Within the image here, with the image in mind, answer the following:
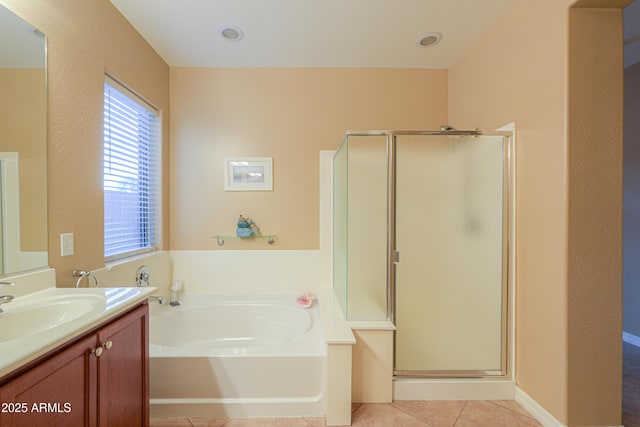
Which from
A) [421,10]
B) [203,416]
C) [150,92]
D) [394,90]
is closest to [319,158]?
[394,90]

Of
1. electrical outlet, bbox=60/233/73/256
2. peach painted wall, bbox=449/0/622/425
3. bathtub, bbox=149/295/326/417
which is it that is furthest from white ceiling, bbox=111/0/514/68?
bathtub, bbox=149/295/326/417

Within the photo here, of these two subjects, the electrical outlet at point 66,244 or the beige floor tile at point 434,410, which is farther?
the beige floor tile at point 434,410

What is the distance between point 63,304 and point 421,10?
262 centimetres

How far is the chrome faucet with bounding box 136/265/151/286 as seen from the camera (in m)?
2.04

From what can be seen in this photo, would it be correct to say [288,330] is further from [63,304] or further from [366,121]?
[366,121]

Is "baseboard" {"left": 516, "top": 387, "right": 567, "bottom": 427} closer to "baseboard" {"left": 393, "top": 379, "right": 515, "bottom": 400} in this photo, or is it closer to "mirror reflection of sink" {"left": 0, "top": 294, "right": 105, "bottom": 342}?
"baseboard" {"left": 393, "top": 379, "right": 515, "bottom": 400}

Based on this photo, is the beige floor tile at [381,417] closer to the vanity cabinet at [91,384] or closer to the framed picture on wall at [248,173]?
the vanity cabinet at [91,384]

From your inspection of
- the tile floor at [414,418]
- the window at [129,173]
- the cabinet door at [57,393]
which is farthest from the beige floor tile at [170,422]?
the window at [129,173]

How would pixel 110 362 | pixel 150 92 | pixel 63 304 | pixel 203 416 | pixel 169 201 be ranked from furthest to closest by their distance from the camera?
pixel 169 201, pixel 150 92, pixel 203 416, pixel 63 304, pixel 110 362

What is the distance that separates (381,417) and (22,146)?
233 centimetres

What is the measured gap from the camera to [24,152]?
1.24 metres

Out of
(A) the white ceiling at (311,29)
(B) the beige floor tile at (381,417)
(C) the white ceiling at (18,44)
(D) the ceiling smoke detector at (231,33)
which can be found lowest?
(B) the beige floor tile at (381,417)

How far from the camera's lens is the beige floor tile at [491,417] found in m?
1.58

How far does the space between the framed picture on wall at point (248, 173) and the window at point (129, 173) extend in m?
0.61
